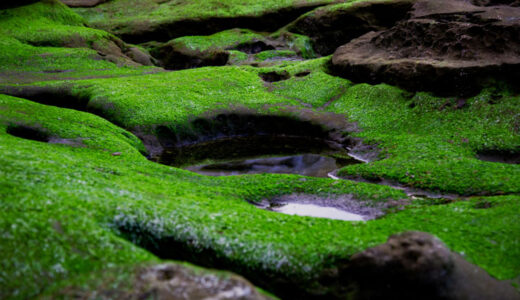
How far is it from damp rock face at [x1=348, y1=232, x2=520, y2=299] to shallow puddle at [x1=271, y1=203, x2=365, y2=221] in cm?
480

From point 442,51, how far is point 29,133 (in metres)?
26.1

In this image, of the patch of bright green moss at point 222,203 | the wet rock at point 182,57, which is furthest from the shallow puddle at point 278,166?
the wet rock at point 182,57

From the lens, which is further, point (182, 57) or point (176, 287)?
point (182, 57)

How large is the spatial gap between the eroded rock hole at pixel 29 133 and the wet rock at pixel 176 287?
13540 millimetres

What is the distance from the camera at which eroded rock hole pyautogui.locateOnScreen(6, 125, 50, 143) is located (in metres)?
19.6

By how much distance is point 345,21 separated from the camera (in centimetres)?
5247

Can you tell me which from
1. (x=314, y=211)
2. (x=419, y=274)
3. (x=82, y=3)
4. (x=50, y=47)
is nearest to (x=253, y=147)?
(x=314, y=211)

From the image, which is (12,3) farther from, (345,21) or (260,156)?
(260,156)

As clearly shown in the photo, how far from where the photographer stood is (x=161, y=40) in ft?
206

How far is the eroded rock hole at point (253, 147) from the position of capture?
2288cm

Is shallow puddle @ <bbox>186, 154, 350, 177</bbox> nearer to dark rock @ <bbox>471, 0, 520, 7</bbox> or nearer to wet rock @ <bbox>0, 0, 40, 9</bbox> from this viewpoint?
dark rock @ <bbox>471, 0, 520, 7</bbox>

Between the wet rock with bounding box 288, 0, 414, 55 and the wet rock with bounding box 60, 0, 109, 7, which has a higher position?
the wet rock with bounding box 288, 0, 414, 55

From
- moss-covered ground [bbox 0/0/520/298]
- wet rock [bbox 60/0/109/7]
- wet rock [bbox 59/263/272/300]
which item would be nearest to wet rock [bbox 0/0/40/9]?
wet rock [bbox 60/0/109/7]

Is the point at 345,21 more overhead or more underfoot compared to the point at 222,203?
more underfoot
